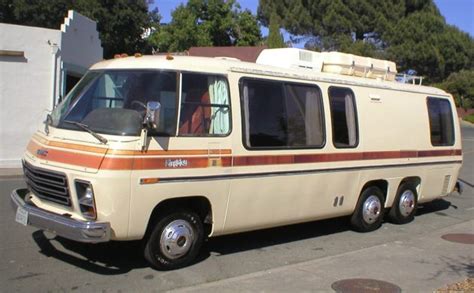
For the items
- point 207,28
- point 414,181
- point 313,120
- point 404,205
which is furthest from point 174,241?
point 207,28

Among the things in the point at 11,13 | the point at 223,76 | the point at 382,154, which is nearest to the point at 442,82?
the point at 11,13

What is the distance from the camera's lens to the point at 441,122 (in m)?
10.6

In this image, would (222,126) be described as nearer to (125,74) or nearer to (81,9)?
(125,74)

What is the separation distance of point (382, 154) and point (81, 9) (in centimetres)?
3228

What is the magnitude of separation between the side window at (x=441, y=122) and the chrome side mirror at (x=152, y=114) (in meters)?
6.01

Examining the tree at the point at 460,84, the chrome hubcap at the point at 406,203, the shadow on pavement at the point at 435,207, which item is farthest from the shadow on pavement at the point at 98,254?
the tree at the point at 460,84

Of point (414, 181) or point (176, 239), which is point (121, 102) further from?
point (414, 181)

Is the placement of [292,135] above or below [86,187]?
above

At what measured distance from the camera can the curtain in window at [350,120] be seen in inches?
336

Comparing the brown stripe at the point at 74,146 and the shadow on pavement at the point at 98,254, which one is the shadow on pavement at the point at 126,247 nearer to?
the shadow on pavement at the point at 98,254

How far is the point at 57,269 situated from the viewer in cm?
639

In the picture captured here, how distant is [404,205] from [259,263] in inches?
150

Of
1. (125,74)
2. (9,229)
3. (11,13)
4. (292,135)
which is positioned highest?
(11,13)

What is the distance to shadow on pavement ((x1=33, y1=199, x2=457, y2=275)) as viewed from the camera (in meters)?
6.67
